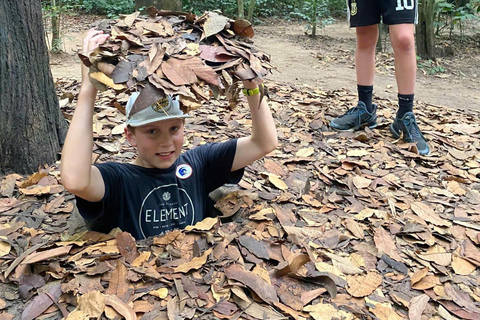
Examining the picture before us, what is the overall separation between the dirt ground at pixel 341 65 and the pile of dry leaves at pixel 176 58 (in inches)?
Result: 111

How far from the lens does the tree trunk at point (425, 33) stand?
779 cm

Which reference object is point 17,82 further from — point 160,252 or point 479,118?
point 479,118

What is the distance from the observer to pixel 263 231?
1.96m

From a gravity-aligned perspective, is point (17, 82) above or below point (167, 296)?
above

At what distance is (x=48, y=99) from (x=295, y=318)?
1977 millimetres

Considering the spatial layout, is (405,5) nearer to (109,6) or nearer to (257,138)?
(257,138)

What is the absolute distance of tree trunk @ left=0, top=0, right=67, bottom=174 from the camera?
91.0 inches

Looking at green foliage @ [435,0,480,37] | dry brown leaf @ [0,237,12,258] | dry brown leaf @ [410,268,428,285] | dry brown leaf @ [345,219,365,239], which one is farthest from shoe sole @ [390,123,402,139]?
green foliage @ [435,0,480,37]

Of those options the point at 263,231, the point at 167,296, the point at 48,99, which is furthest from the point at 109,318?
the point at 48,99

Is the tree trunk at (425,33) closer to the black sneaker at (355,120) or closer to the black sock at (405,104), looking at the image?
the black sneaker at (355,120)

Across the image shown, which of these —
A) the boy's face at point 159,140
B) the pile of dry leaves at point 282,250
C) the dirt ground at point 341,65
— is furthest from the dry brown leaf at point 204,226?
the dirt ground at point 341,65

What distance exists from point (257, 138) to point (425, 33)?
710 cm

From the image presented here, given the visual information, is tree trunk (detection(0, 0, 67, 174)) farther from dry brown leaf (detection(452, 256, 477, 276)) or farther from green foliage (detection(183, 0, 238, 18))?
green foliage (detection(183, 0, 238, 18))

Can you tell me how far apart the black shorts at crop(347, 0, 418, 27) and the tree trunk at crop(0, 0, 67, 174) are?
2395 mm
